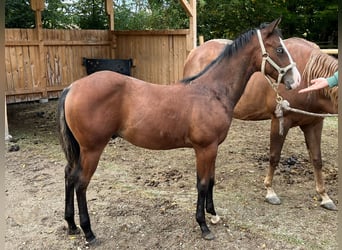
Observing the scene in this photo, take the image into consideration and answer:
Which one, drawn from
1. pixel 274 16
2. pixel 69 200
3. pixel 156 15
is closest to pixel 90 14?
pixel 156 15

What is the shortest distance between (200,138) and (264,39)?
2.71 ft

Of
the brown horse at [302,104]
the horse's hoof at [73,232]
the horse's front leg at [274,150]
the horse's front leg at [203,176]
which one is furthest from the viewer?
the horse's front leg at [274,150]

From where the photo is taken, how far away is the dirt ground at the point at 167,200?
100 inches

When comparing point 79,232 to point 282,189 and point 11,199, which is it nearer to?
point 11,199

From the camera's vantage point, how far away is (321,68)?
115 inches

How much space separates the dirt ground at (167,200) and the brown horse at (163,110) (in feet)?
0.81

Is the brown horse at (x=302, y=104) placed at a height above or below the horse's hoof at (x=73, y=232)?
above

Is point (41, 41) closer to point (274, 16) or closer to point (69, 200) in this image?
point (274, 16)

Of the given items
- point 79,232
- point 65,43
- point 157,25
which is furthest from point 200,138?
point 157,25

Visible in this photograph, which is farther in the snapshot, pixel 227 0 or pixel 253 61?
pixel 227 0

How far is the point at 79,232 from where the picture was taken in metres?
2.63

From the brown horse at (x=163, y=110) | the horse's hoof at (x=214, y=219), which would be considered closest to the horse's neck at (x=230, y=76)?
the brown horse at (x=163, y=110)

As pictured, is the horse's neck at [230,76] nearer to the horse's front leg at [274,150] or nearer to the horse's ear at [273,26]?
the horse's ear at [273,26]

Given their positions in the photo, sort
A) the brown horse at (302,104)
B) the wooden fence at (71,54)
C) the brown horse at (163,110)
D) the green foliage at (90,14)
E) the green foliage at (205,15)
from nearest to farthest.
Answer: the brown horse at (163,110) → the brown horse at (302,104) → the wooden fence at (71,54) → the green foliage at (205,15) → the green foliage at (90,14)
